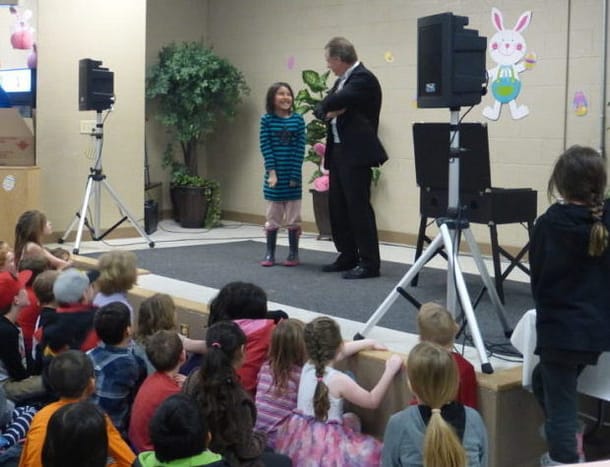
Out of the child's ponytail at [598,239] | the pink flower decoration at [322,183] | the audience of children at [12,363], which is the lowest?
the audience of children at [12,363]

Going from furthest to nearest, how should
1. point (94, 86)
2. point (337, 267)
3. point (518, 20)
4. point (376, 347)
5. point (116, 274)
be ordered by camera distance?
1. point (94, 86)
2. point (518, 20)
3. point (337, 267)
4. point (116, 274)
5. point (376, 347)

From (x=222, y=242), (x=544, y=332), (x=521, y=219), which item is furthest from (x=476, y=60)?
(x=222, y=242)

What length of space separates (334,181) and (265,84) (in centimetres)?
332

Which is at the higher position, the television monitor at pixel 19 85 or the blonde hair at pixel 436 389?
the television monitor at pixel 19 85

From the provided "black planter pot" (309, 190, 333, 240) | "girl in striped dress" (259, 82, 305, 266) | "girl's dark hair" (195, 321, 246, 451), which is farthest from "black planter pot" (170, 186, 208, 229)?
"girl's dark hair" (195, 321, 246, 451)

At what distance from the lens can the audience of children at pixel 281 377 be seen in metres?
3.30

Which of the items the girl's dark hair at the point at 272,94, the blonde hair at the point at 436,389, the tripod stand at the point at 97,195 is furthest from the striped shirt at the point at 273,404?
the tripod stand at the point at 97,195

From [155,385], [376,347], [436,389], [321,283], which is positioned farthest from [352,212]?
[436,389]

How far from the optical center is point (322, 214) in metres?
7.43

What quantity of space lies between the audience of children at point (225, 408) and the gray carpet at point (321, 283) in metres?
1.26

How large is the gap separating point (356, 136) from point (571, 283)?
8.49 ft

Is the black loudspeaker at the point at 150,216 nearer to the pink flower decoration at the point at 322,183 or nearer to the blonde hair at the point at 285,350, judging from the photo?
the pink flower decoration at the point at 322,183

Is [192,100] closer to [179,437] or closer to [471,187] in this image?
[471,187]

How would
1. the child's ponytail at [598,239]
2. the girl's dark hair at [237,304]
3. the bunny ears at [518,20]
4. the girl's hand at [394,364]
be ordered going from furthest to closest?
the bunny ears at [518,20] < the girl's dark hair at [237,304] < the girl's hand at [394,364] < the child's ponytail at [598,239]
